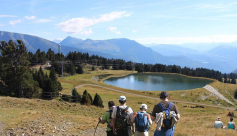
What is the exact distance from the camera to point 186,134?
13.6m

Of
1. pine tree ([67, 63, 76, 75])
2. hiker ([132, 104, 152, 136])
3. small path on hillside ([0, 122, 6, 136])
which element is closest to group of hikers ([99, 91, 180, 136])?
hiker ([132, 104, 152, 136])

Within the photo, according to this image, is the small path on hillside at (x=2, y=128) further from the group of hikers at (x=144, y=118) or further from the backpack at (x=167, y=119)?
the backpack at (x=167, y=119)

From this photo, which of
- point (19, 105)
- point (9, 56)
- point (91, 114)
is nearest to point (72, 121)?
point (91, 114)

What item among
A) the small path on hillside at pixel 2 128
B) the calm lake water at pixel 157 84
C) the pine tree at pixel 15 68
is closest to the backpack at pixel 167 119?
the small path on hillside at pixel 2 128

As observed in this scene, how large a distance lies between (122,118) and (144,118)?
38.5 inches

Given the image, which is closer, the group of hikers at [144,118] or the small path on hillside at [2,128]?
the group of hikers at [144,118]

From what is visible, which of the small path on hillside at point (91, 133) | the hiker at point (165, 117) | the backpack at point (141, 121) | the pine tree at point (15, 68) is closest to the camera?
the hiker at point (165, 117)

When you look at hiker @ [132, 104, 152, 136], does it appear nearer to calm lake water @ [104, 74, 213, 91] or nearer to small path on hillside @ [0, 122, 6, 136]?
small path on hillside @ [0, 122, 6, 136]

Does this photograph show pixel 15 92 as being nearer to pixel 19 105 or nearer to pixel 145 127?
pixel 19 105

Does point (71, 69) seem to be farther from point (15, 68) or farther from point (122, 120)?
point (122, 120)

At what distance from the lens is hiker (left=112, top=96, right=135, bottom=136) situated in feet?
25.6

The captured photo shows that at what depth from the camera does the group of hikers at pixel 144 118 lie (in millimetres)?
7230

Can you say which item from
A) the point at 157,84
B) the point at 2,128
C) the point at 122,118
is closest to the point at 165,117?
the point at 122,118

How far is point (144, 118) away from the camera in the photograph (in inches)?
295
